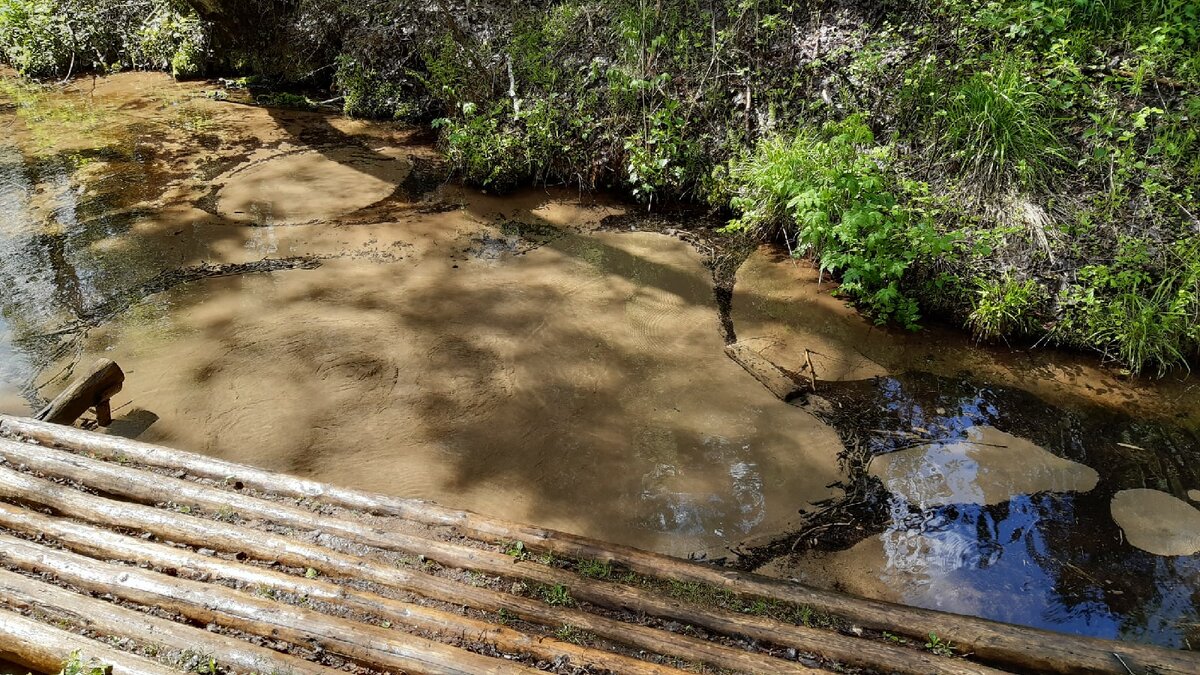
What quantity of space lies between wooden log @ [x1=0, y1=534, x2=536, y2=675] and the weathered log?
81 mm

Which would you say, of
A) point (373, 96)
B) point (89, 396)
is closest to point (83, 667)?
point (89, 396)

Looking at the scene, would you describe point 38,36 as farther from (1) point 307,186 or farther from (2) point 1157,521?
(2) point 1157,521

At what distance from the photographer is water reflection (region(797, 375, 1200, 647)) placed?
3342 millimetres

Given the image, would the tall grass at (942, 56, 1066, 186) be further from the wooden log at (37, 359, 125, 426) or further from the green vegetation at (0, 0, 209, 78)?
the green vegetation at (0, 0, 209, 78)

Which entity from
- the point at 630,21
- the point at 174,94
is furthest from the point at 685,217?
the point at 174,94

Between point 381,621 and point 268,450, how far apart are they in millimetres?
1788

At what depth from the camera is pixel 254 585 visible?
2.83m

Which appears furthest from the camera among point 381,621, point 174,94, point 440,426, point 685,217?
point 174,94

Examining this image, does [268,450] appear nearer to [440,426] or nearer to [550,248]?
[440,426]

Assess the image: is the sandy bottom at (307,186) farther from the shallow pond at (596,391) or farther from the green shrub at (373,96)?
the green shrub at (373,96)

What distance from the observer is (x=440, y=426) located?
4.32 meters

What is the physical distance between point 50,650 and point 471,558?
5.02ft

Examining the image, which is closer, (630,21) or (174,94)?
(630,21)

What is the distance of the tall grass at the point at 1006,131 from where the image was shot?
549cm
